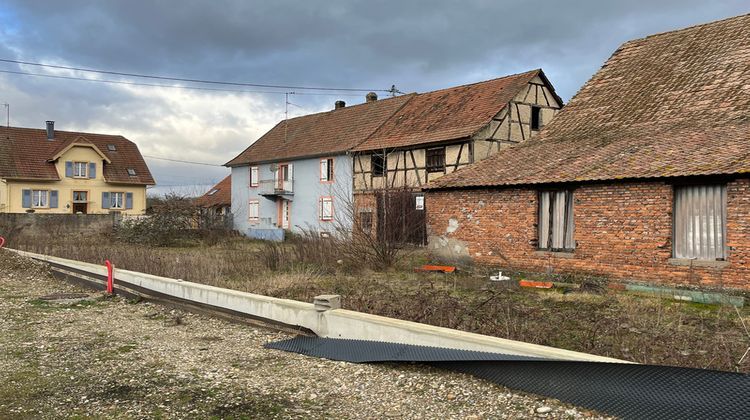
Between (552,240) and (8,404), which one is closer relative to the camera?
(8,404)

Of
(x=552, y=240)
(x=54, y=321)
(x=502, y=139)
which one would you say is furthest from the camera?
(x=502, y=139)

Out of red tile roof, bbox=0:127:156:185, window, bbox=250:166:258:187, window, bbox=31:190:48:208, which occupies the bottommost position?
window, bbox=31:190:48:208

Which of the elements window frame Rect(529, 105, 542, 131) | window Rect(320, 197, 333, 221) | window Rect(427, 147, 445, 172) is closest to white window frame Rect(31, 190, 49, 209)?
window Rect(320, 197, 333, 221)

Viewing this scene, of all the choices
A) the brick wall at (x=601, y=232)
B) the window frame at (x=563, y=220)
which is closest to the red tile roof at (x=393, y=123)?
the brick wall at (x=601, y=232)

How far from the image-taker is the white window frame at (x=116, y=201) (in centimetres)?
4488

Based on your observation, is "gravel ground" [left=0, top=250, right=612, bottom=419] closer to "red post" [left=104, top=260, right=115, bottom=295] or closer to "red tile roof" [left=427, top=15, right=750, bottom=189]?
"red post" [left=104, top=260, right=115, bottom=295]

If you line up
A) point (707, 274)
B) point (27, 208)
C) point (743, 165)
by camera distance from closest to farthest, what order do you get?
1. point (743, 165)
2. point (707, 274)
3. point (27, 208)

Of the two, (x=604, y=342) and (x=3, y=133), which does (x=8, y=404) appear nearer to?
(x=604, y=342)

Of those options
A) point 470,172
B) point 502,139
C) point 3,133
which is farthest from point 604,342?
point 3,133

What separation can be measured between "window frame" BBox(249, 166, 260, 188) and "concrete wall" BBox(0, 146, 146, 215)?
34.7ft

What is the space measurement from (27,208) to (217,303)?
37.9 metres

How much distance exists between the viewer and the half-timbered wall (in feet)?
80.3

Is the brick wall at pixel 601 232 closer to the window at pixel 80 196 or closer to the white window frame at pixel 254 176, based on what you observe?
the white window frame at pixel 254 176

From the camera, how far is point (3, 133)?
139 ft
